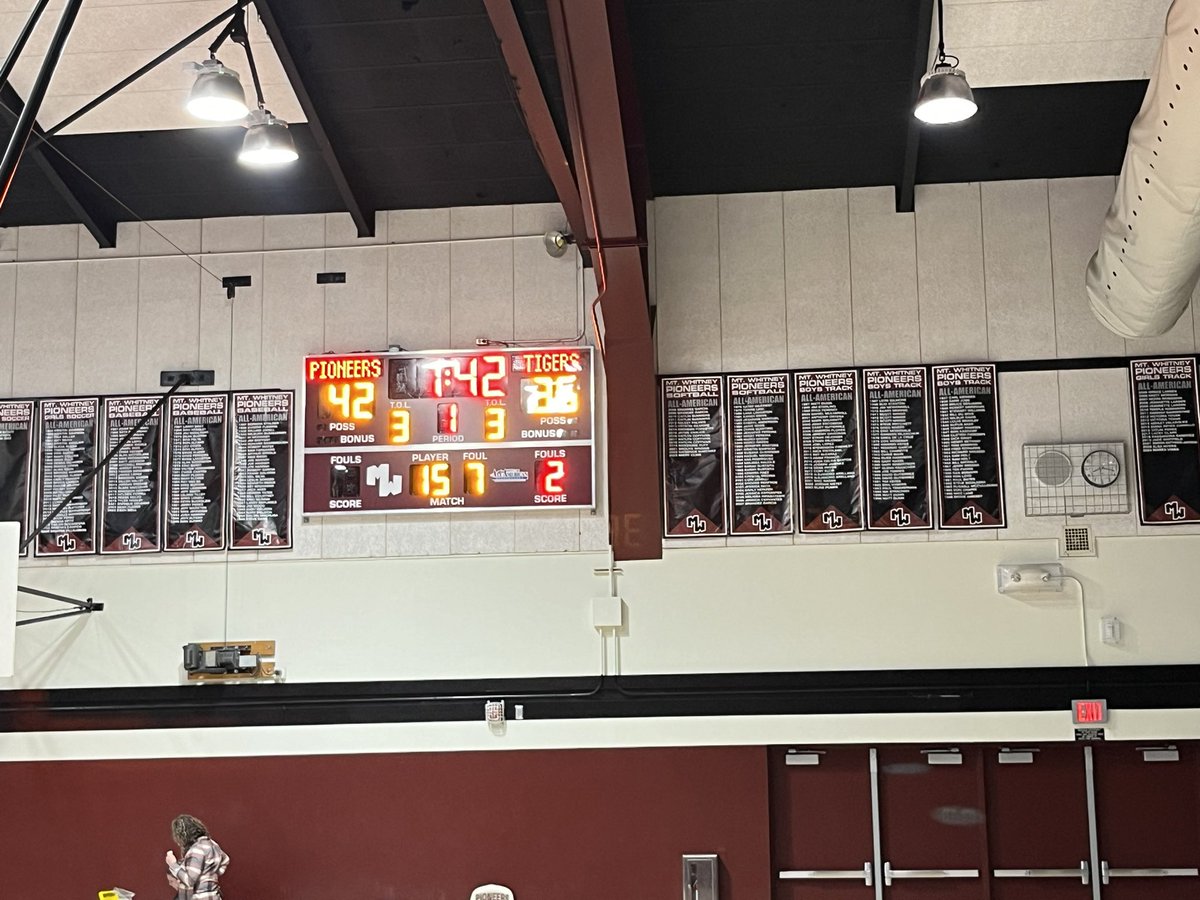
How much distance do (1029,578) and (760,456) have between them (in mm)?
1764

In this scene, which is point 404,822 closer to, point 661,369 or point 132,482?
point 132,482

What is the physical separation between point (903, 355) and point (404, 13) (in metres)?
3.63

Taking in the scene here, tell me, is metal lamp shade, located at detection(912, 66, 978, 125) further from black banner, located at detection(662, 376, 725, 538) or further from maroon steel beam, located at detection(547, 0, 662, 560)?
black banner, located at detection(662, 376, 725, 538)

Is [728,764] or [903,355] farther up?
[903,355]

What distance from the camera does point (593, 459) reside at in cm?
778

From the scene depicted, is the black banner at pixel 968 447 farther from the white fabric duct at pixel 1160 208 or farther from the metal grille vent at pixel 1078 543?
the white fabric duct at pixel 1160 208

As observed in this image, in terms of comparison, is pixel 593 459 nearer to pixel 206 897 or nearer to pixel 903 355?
pixel 903 355

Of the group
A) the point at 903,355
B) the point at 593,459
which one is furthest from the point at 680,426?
the point at 903,355

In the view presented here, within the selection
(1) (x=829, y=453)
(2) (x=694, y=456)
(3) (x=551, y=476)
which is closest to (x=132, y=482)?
(3) (x=551, y=476)

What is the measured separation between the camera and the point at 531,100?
5438 millimetres

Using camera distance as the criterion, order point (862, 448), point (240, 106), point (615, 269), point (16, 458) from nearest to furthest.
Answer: point (240, 106), point (615, 269), point (862, 448), point (16, 458)

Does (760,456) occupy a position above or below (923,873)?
above

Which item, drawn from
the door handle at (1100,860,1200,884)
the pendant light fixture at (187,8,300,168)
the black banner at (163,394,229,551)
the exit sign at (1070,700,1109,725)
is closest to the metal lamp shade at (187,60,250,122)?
the pendant light fixture at (187,8,300,168)

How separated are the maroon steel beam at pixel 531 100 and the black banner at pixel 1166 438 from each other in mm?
3678
